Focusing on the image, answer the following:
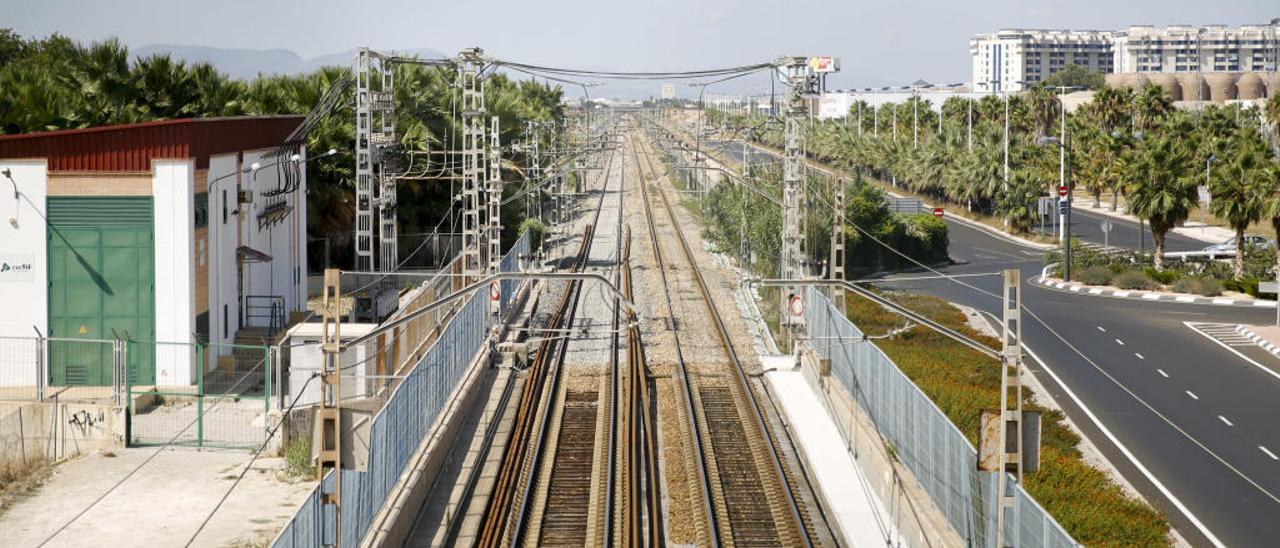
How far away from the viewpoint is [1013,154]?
79.1 metres

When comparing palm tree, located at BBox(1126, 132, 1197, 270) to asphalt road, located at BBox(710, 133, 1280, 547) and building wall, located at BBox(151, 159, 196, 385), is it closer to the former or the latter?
asphalt road, located at BBox(710, 133, 1280, 547)

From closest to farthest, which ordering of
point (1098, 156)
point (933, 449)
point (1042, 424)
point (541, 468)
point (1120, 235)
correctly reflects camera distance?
point (933, 449)
point (541, 468)
point (1042, 424)
point (1120, 235)
point (1098, 156)

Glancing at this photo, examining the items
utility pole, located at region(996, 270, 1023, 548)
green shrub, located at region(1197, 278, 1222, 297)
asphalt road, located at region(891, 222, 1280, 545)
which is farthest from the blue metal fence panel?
green shrub, located at region(1197, 278, 1222, 297)

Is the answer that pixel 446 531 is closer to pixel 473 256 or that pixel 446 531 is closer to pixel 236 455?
pixel 236 455

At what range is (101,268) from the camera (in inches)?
1163

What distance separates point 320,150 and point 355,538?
31391mm

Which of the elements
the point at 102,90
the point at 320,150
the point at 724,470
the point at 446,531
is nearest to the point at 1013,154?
the point at 320,150

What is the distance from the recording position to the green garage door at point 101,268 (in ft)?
96.9

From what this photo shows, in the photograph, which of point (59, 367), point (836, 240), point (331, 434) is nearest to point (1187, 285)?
point (836, 240)

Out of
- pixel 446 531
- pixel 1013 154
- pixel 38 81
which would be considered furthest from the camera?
pixel 1013 154

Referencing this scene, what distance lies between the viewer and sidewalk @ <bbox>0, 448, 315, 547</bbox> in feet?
63.7

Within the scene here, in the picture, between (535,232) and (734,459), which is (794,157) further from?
(535,232)

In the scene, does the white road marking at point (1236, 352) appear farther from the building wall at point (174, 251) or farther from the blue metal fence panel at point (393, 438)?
the building wall at point (174, 251)

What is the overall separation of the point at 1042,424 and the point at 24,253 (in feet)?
67.7
